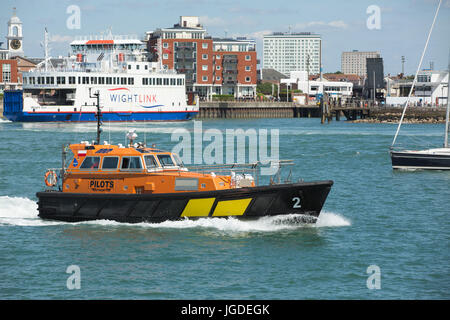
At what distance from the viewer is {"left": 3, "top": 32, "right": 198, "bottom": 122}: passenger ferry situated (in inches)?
3338

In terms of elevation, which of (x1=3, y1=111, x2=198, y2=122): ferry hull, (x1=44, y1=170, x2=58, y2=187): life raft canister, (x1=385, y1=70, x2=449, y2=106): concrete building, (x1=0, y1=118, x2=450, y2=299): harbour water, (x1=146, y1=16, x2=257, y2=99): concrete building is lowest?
(x1=0, y1=118, x2=450, y2=299): harbour water

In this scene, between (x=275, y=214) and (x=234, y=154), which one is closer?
(x=275, y=214)

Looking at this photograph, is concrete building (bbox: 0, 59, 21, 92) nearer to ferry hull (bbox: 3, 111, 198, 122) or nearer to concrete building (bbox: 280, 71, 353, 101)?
ferry hull (bbox: 3, 111, 198, 122)

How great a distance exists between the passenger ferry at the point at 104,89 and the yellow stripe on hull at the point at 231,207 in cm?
6171

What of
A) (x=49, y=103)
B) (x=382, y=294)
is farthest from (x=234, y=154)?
(x=49, y=103)

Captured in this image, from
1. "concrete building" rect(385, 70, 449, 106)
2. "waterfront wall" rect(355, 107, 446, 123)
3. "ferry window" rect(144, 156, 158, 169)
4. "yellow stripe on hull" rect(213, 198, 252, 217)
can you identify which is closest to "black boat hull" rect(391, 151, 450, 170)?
"yellow stripe on hull" rect(213, 198, 252, 217)

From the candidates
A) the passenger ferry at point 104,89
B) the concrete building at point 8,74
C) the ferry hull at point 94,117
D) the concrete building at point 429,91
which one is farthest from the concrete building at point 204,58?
the concrete building at point 429,91

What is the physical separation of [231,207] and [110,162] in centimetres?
432

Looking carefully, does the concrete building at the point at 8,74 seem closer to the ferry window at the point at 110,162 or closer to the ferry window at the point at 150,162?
the ferry window at the point at 110,162

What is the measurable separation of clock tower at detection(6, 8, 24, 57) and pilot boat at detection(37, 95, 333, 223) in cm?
11941

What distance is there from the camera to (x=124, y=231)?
21922 millimetres

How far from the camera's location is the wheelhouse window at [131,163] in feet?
72.4
